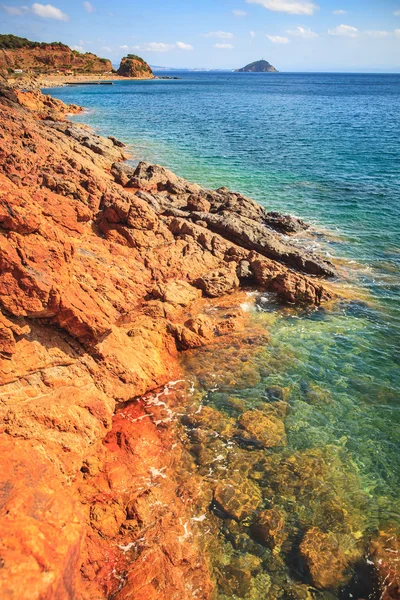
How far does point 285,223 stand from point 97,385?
55.7 feet

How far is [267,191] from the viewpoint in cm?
3047

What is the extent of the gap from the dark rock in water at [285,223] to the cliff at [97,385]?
6926mm

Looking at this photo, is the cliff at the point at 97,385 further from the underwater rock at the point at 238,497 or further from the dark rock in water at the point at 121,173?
the dark rock in water at the point at 121,173

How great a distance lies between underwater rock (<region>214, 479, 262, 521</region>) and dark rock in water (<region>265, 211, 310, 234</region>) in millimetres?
17075

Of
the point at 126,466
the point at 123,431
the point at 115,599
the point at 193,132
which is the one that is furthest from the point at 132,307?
the point at 193,132

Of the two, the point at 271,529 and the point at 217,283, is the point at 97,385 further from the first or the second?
the point at 217,283

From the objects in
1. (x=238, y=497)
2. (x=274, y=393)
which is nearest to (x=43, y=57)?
(x=274, y=393)

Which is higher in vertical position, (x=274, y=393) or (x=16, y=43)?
(x=16, y=43)

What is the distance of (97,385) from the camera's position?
9828 mm

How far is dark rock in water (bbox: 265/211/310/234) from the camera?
22.9 metres

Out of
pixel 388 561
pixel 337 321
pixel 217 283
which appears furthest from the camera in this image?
pixel 217 283

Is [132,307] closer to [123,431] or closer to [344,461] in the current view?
[123,431]

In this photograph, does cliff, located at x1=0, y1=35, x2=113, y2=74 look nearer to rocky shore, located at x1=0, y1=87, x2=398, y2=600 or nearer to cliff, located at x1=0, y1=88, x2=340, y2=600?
cliff, located at x1=0, y1=88, x2=340, y2=600

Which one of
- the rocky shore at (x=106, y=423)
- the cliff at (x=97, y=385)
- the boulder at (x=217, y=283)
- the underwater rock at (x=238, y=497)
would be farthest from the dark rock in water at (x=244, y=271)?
the underwater rock at (x=238, y=497)
